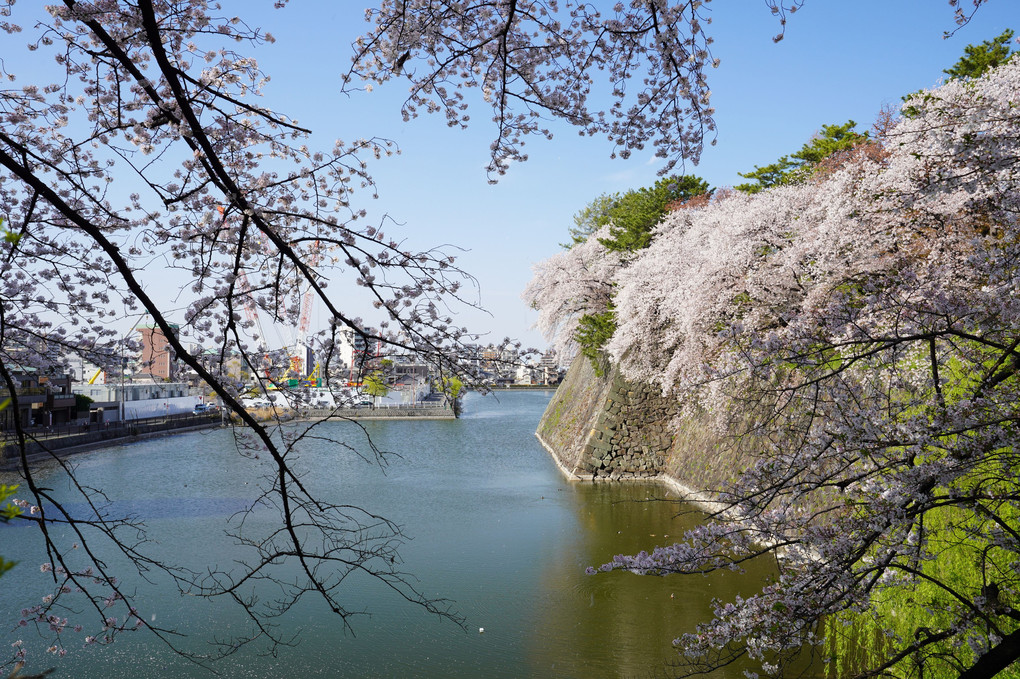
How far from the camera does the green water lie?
18.2ft

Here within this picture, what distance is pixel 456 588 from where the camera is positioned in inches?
281

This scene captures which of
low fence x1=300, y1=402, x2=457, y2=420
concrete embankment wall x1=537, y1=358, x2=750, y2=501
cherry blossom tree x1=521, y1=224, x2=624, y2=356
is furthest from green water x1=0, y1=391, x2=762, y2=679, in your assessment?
low fence x1=300, y1=402, x2=457, y2=420

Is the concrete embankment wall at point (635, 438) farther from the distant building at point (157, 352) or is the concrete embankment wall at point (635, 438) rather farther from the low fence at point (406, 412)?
the low fence at point (406, 412)

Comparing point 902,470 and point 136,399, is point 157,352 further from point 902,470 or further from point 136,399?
point 136,399

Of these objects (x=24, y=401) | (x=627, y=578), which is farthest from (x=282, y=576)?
(x=24, y=401)

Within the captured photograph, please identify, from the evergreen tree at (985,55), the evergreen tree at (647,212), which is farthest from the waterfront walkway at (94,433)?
the evergreen tree at (985,55)

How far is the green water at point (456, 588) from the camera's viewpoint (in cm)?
555

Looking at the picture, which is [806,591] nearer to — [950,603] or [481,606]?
[950,603]

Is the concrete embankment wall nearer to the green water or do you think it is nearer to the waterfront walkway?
the green water

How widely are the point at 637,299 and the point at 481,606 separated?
796cm

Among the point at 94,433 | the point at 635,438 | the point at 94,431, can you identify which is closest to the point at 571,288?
the point at 635,438

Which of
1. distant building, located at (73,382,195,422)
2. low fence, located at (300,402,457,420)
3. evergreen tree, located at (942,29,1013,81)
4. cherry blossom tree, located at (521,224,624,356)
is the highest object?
evergreen tree, located at (942,29,1013,81)

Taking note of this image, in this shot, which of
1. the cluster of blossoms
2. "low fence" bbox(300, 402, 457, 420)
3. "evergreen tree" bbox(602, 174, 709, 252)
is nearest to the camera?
the cluster of blossoms

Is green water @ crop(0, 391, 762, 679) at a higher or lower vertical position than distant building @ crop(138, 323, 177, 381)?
lower
